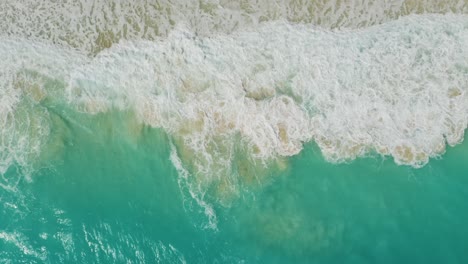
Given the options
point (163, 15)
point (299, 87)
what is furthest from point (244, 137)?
point (163, 15)

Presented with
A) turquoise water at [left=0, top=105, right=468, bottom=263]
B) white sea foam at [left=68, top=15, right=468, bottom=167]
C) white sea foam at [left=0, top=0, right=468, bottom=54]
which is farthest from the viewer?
white sea foam at [left=0, top=0, right=468, bottom=54]

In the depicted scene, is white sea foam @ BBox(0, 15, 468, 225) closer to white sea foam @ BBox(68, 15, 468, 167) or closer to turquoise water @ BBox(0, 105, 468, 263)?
Result: white sea foam @ BBox(68, 15, 468, 167)

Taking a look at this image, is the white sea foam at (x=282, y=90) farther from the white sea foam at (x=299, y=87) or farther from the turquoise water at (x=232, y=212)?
the turquoise water at (x=232, y=212)

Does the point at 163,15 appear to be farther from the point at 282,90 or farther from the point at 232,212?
the point at 232,212

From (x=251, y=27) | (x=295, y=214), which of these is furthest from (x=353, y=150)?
(x=251, y=27)

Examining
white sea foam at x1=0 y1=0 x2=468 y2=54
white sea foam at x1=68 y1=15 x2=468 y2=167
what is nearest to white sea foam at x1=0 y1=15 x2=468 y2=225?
white sea foam at x1=68 y1=15 x2=468 y2=167

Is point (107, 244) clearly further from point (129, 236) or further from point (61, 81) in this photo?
point (61, 81)
